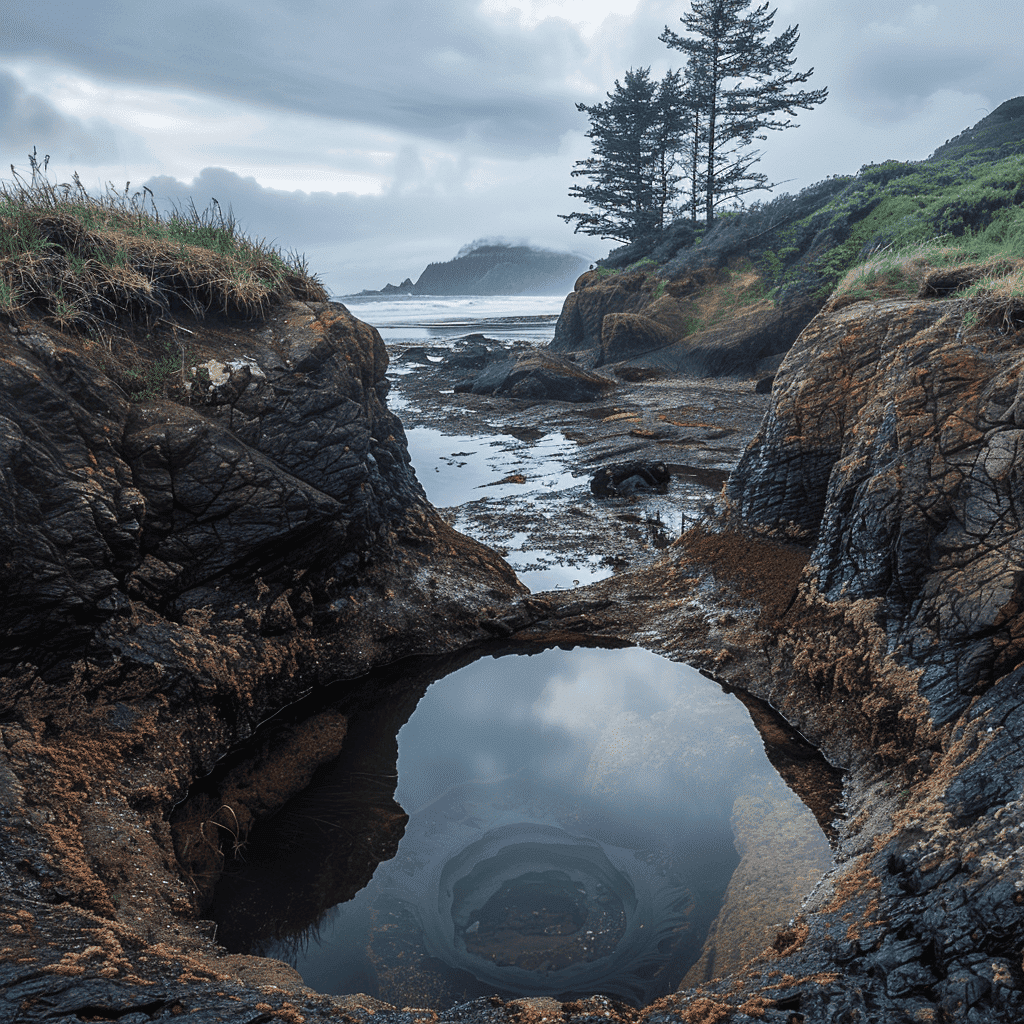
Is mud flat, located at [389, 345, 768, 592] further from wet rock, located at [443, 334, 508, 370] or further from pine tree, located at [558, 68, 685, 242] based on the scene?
pine tree, located at [558, 68, 685, 242]

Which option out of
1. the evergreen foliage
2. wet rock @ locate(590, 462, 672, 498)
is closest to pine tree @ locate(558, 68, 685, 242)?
the evergreen foliage

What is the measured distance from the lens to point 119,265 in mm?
5426

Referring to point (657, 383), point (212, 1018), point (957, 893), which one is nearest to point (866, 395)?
point (957, 893)

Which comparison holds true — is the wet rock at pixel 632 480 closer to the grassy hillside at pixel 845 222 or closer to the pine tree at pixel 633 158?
the grassy hillside at pixel 845 222

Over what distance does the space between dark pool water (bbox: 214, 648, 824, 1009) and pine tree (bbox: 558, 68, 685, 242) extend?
104 ft

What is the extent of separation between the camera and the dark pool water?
3.16 meters

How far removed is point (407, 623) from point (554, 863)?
113 inches

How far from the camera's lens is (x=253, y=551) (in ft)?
17.3

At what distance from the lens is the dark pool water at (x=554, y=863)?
316 cm

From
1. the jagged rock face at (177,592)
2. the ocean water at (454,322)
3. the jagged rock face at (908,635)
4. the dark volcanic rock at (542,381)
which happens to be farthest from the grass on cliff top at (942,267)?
the ocean water at (454,322)

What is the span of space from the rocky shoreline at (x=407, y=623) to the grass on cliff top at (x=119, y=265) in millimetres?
353

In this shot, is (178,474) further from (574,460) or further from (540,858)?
(574,460)

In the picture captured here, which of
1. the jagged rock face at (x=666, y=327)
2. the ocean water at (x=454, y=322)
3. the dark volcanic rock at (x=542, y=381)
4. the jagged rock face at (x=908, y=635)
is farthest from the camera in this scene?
the ocean water at (x=454, y=322)

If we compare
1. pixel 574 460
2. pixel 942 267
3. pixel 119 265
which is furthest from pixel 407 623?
pixel 574 460
